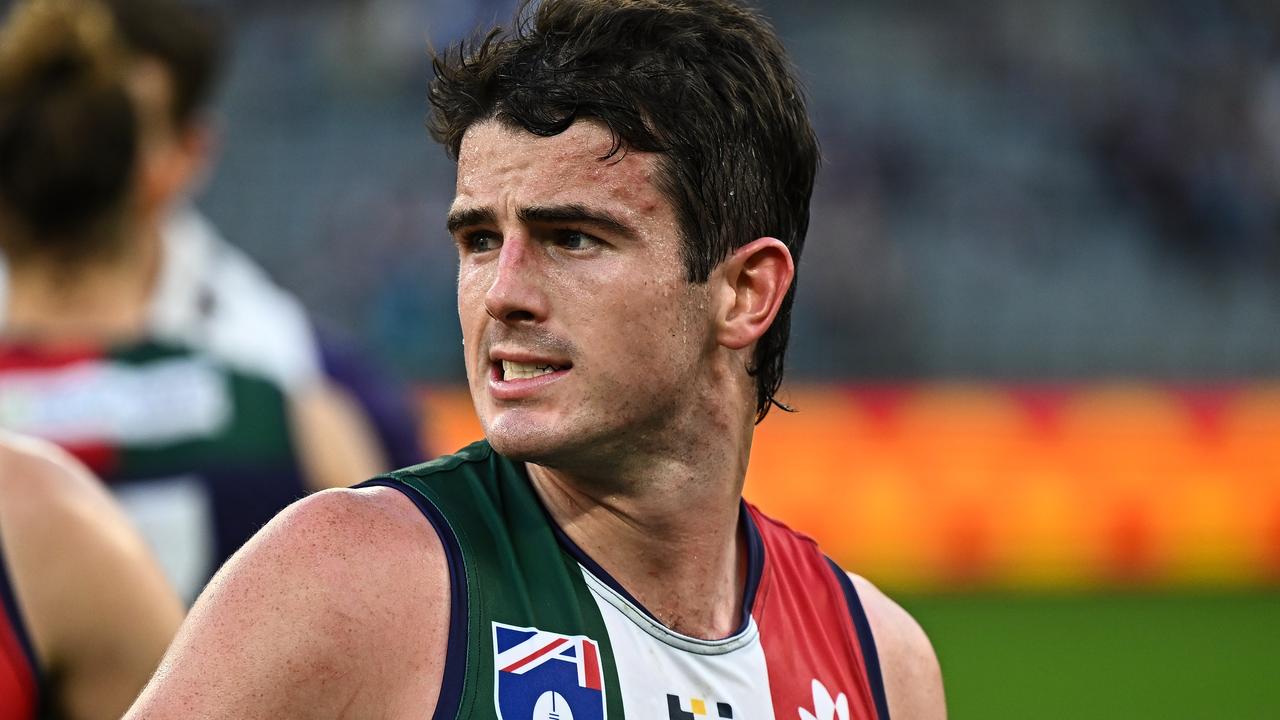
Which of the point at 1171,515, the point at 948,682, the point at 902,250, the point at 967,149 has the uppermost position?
the point at 967,149

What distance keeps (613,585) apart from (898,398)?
35.7 feet

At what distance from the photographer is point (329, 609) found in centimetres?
Answer: 204

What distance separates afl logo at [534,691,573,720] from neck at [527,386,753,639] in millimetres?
260

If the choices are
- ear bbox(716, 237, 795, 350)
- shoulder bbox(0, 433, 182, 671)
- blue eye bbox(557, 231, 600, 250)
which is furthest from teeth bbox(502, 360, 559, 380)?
shoulder bbox(0, 433, 182, 671)

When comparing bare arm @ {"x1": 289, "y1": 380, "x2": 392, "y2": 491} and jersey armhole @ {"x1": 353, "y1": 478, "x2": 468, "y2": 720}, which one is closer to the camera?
jersey armhole @ {"x1": 353, "y1": 478, "x2": 468, "y2": 720}

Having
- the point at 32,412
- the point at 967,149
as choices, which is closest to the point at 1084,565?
the point at 967,149

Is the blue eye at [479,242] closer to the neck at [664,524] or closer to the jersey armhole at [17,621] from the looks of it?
the neck at [664,524]

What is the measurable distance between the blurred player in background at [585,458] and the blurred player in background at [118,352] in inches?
66.6

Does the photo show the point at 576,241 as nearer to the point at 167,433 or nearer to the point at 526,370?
the point at 526,370

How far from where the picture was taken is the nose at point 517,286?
221 cm

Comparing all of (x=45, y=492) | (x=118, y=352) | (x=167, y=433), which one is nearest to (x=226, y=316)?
(x=118, y=352)

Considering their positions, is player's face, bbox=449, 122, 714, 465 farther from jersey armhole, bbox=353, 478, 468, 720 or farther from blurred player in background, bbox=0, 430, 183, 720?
blurred player in background, bbox=0, 430, 183, 720

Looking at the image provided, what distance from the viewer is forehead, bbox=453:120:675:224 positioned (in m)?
2.22

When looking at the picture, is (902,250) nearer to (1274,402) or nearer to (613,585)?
(1274,402)
